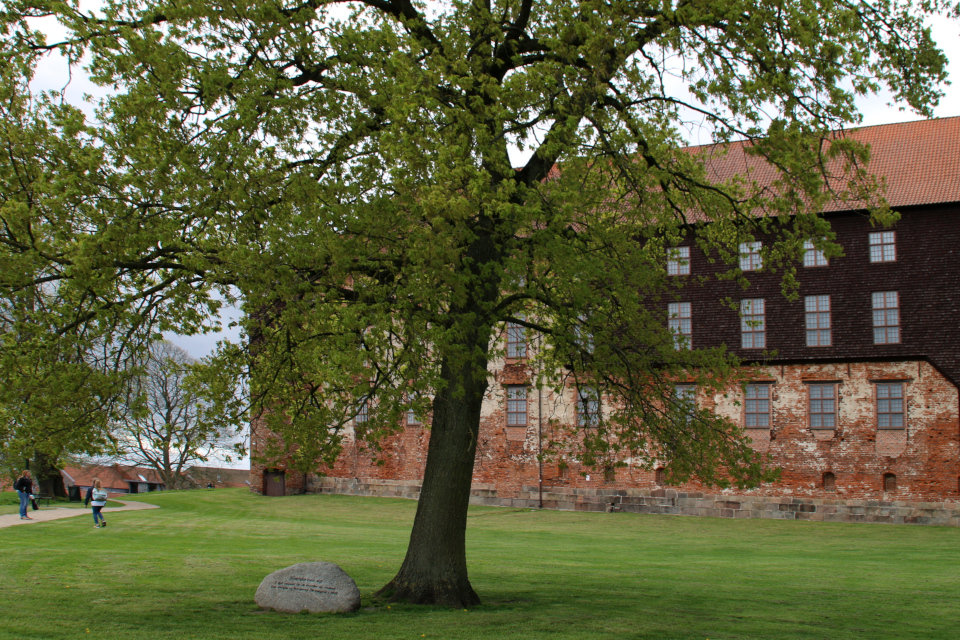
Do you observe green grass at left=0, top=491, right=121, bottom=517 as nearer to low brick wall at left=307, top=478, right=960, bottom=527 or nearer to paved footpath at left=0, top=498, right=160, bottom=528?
paved footpath at left=0, top=498, right=160, bottom=528

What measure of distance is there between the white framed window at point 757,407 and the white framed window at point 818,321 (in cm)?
264

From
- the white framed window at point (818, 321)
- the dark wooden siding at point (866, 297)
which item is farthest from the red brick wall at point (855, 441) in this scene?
the white framed window at point (818, 321)

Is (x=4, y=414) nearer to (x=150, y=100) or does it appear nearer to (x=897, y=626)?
(x=150, y=100)

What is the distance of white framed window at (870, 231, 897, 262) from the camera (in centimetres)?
3244

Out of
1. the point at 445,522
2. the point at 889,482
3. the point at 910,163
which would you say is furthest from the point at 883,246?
the point at 445,522

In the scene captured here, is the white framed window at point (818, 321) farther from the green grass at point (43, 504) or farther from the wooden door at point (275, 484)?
the green grass at point (43, 504)

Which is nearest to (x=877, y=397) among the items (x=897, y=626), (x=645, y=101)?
(x=897, y=626)

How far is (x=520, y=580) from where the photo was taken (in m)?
15.2

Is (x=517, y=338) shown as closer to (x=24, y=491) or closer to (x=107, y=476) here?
(x=24, y=491)

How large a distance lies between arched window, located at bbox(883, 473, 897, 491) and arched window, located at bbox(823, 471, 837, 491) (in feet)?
5.76

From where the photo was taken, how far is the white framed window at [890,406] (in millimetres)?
31922

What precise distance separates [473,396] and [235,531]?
1607 cm

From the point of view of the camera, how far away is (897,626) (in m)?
11.5

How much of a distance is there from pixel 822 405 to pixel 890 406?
2420mm
